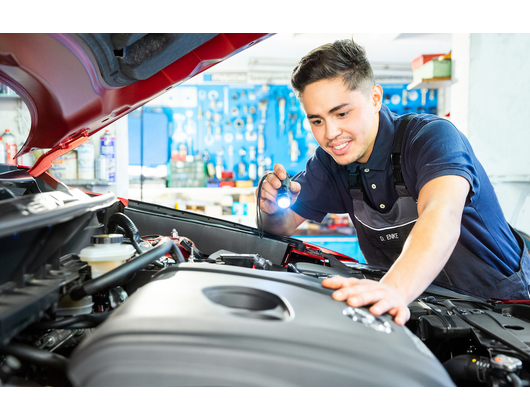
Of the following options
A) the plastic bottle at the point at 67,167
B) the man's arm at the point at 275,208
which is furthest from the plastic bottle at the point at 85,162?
the man's arm at the point at 275,208

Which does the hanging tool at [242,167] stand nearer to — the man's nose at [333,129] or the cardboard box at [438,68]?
the cardboard box at [438,68]

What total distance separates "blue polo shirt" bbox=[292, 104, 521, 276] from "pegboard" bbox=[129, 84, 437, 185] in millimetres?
3382

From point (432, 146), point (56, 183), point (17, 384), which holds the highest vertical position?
point (432, 146)

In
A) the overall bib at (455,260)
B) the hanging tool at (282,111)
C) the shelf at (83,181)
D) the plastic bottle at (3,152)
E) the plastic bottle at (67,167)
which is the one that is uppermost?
the hanging tool at (282,111)

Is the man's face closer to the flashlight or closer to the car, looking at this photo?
the flashlight

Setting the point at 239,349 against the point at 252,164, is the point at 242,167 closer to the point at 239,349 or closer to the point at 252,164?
the point at 252,164

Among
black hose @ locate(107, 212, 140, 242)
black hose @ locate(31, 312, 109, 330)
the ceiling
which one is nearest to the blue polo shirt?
black hose @ locate(107, 212, 140, 242)

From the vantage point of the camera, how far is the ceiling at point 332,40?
13.8 feet

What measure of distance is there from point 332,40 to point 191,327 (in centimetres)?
453

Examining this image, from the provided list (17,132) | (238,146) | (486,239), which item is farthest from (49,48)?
(238,146)

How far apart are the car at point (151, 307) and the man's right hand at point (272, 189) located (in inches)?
17.3

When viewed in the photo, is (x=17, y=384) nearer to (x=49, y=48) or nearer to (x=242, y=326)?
(x=242, y=326)

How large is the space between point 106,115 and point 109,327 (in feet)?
2.25
